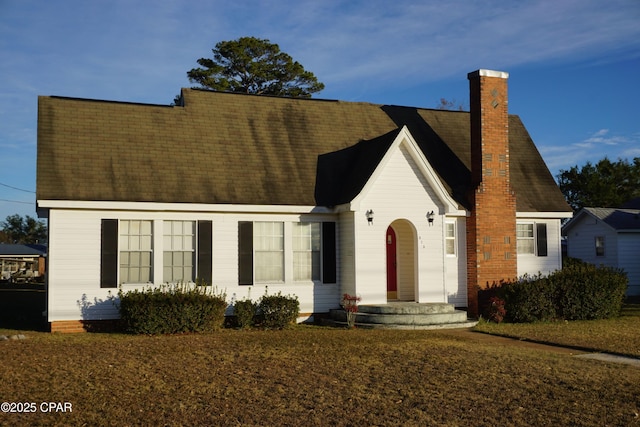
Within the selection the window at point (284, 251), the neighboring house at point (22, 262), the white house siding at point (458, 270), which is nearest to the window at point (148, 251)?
the window at point (284, 251)

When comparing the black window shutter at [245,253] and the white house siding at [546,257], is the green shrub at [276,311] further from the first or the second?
the white house siding at [546,257]

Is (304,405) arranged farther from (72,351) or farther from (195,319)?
(195,319)

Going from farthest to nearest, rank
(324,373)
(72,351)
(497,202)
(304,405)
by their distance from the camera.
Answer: (497,202), (72,351), (324,373), (304,405)

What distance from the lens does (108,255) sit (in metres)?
16.7

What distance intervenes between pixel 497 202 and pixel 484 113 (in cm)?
277

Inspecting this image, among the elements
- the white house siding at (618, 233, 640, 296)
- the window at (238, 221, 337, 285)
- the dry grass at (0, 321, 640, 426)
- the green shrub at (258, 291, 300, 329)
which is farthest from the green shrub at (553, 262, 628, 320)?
the white house siding at (618, 233, 640, 296)

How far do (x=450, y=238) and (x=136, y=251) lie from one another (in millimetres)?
9320

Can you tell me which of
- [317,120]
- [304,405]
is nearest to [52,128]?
[317,120]

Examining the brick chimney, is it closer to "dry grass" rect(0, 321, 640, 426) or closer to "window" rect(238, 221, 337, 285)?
"window" rect(238, 221, 337, 285)

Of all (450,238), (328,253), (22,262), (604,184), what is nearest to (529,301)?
(450,238)

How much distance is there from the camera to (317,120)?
21.2 meters

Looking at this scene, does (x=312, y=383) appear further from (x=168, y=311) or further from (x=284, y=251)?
(x=284, y=251)

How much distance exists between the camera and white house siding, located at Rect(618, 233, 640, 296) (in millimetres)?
31047

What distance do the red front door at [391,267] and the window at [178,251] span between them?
19.7 ft
